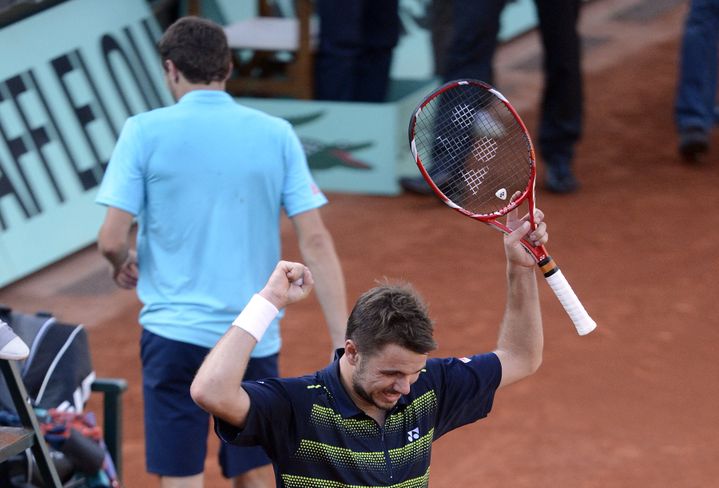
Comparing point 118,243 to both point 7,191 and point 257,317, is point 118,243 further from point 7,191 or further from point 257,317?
point 7,191

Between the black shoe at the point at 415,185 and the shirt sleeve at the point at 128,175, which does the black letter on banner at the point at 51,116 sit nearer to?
the black shoe at the point at 415,185

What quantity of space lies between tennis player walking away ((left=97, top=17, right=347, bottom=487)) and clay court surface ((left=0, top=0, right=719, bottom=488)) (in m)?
1.25

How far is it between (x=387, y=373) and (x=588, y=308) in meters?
4.35

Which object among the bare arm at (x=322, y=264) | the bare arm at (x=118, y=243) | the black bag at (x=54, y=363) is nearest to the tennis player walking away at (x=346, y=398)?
the bare arm at (x=322, y=264)

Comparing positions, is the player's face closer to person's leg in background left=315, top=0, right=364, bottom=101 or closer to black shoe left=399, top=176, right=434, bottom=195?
black shoe left=399, top=176, right=434, bottom=195

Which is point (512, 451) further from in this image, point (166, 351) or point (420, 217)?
point (420, 217)

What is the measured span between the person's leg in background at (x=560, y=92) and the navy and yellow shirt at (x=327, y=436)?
590 centimetres

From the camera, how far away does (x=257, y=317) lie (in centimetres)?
325

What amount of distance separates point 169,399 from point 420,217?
4.73m

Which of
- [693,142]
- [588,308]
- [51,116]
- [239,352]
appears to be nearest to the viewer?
[239,352]

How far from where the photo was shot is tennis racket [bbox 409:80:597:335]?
365cm

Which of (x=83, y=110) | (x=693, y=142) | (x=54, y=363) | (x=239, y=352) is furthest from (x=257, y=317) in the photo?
(x=693, y=142)

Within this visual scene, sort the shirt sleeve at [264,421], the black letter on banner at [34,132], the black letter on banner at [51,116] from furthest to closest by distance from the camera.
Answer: the black letter on banner at [51,116] < the black letter on banner at [34,132] < the shirt sleeve at [264,421]

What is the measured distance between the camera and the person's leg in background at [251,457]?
4.62m
